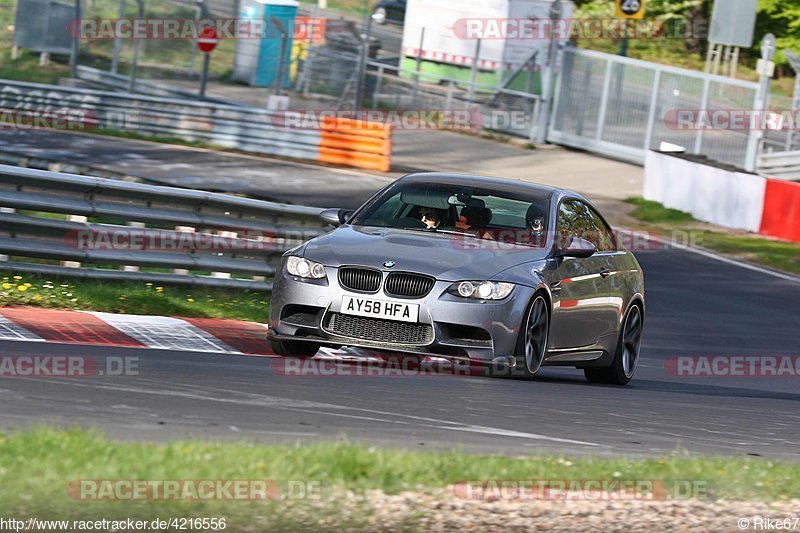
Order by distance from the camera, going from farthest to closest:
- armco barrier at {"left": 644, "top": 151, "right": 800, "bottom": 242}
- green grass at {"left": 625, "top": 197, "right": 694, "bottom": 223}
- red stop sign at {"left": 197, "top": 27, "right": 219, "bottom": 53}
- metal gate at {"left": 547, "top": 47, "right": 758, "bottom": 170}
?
metal gate at {"left": 547, "top": 47, "right": 758, "bottom": 170} → red stop sign at {"left": 197, "top": 27, "right": 219, "bottom": 53} → green grass at {"left": 625, "top": 197, "right": 694, "bottom": 223} → armco barrier at {"left": 644, "top": 151, "right": 800, "bottom": 242}

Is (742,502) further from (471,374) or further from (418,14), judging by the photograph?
(418,14)

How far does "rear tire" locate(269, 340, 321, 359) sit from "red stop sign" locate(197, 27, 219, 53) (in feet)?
72.1

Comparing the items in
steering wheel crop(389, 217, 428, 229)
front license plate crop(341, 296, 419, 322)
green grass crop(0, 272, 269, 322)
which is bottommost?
green grass crop(0, 272, 269, 322)

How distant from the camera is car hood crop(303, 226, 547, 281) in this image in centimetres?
913

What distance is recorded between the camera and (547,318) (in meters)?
9.79

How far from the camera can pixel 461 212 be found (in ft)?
33.2

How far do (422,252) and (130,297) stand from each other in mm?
3152

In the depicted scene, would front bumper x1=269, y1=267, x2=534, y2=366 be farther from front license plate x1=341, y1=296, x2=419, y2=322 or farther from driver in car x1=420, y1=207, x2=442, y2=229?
driver in car x1=420, y1=207, x2=442, y2=229

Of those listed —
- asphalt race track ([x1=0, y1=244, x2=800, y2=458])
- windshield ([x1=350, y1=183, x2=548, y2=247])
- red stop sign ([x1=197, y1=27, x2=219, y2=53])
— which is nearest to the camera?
asphalt race track ([x1=0, y1=244, x2=800, y2=458])

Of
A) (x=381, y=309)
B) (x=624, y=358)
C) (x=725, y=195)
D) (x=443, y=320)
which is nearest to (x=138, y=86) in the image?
(x=725, y=195)

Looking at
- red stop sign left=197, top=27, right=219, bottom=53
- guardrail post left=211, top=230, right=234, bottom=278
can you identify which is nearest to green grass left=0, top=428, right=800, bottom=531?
guardrail post left=211, top=230, right=234, bottom=278

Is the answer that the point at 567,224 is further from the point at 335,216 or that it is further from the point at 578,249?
the point at 335,216

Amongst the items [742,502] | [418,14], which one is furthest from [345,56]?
[742,502]

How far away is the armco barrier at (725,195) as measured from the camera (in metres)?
24.3
